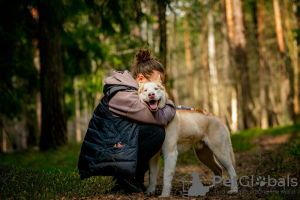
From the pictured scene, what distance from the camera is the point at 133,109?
3.36 m

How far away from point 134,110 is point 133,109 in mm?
18

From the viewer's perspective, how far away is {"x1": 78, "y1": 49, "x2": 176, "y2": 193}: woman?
3.20 m

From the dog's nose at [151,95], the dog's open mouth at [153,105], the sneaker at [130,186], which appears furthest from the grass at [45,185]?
the dog's nose at [151,95]

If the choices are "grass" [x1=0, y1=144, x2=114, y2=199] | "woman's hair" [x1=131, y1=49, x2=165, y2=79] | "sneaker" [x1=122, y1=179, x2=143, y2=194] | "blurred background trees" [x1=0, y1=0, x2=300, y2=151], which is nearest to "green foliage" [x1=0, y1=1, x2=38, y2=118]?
"blurred background trees" [x1=0, y1=0, x2=300, y2=151]

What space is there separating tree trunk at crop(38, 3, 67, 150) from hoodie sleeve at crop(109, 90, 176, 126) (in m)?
5.24

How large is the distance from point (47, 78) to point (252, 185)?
6.55m

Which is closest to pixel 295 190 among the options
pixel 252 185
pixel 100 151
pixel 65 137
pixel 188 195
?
pixel 252 185

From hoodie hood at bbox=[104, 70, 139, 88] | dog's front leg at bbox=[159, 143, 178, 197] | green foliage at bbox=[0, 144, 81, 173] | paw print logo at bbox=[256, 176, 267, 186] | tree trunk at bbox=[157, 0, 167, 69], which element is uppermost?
tree trunk at bbox=[157, 0, 167, 69]

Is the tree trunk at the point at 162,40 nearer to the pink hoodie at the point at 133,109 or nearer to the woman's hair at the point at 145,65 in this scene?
the woman's hair at the point at 145,65

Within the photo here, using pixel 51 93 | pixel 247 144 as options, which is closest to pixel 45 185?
pixel 51 93

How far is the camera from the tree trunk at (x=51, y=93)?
26.7 ft

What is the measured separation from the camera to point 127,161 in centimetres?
317

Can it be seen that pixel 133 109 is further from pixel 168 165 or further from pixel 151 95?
pixel 168 165

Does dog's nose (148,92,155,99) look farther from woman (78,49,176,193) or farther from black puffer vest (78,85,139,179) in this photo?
black puffer vest (78,85,139,179)
